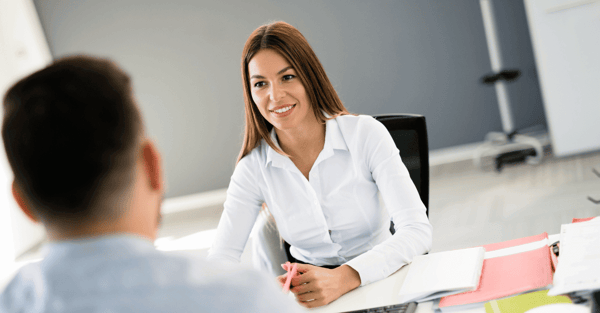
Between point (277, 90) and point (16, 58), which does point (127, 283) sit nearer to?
point (277, 90)

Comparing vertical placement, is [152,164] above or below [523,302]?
above

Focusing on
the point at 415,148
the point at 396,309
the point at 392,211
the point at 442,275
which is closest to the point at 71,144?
the point at 396,309

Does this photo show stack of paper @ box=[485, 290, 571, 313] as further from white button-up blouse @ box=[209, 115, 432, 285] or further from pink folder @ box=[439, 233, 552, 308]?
white button-up blouse @ box=[209, 115, 432, 285]

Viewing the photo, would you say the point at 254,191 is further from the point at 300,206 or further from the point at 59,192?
the point at 59,192

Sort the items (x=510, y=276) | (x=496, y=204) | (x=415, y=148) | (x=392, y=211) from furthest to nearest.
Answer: (x=496, y=204) < (x=415, y=148) < (x=392, y=211) < (x=510, y=276)

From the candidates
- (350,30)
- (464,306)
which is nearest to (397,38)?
(350,30)

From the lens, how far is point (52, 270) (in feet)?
1.66

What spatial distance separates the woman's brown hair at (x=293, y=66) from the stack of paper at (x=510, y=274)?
72 centimetres

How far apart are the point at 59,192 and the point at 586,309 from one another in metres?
0.74

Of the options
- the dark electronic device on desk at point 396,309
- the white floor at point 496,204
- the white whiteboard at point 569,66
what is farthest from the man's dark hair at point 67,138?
the white whiteboard at point 569,66

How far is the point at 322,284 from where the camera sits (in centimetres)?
109

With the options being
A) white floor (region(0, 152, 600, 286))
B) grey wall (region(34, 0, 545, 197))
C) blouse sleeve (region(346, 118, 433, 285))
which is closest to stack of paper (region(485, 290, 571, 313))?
blouse sleeve (region(346, 118, 433, 285))

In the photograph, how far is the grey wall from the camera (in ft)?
15.0

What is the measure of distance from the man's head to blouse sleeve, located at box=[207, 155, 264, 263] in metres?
0.95
